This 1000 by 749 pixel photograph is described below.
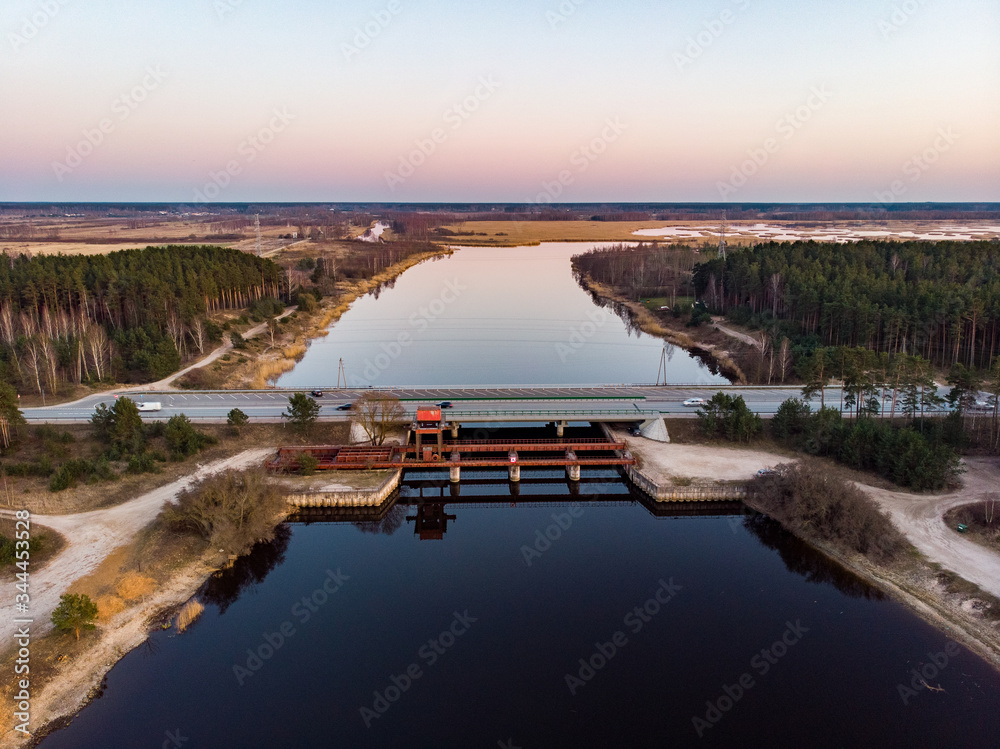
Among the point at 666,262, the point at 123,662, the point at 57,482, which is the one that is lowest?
the point at 123,662

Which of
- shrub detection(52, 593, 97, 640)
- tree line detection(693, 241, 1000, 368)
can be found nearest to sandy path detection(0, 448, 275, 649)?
shrub detection(52, 593, 97, 640)

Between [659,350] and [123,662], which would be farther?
[659,350]

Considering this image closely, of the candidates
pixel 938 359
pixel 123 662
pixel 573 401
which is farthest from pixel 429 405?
pixel 938 359

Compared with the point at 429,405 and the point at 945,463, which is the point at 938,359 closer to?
the point at 945,463

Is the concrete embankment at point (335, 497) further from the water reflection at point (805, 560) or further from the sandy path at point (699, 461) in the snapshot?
the water reflection at point (805, 560)

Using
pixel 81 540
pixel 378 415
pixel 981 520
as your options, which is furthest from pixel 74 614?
pixel 981 520

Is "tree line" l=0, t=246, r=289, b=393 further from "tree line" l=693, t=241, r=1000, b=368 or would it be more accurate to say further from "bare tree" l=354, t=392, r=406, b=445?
"tree line" l=693, t=241, r=1000, b=368
